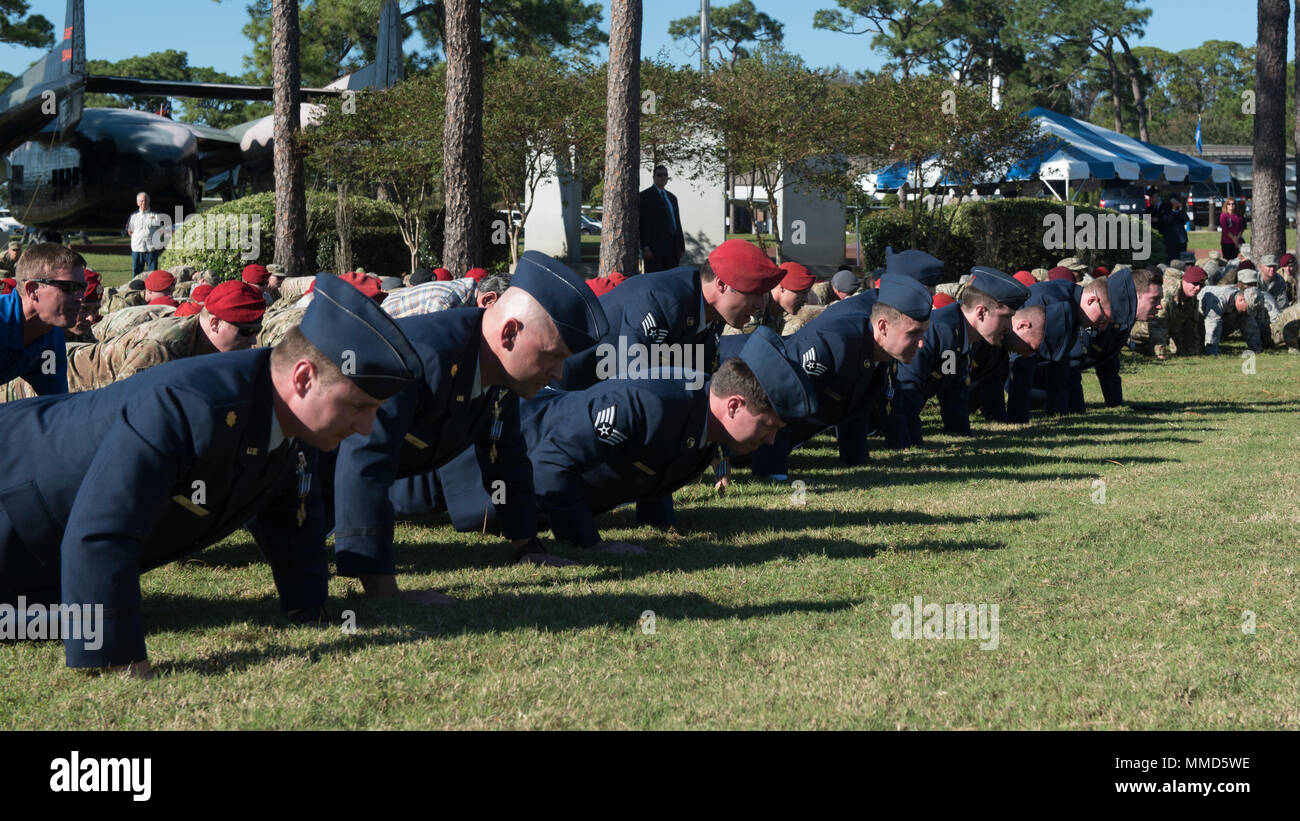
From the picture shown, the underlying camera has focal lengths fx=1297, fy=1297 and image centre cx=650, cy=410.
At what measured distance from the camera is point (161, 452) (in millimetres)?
4938

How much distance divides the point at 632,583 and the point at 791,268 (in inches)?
293

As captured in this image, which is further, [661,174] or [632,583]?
[661,174]

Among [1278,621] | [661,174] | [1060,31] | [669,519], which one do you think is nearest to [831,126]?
[661,174]

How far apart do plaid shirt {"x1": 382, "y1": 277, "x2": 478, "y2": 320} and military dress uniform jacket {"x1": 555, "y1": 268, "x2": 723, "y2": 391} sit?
99cm

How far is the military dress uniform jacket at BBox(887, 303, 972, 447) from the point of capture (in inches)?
504

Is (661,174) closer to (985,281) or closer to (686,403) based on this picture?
(985,281)

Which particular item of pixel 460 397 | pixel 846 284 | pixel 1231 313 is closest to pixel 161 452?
pixel 460 397

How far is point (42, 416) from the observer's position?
5355mm

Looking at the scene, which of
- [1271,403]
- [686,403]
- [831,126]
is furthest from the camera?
[831,126]

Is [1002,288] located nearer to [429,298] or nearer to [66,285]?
[429,298]

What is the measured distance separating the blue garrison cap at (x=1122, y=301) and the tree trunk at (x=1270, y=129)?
14.4 m

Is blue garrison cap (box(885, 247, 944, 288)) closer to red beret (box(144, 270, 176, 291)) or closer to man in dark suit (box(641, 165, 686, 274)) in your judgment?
red beret (box(144, 270, 176, 291))

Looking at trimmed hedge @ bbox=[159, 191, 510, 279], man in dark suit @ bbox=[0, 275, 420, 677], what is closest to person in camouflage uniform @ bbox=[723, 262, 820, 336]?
man in dark suit @ bbox=[0, 275, 420, 677]

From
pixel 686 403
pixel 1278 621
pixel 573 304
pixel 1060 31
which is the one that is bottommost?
pixel 1278 621
